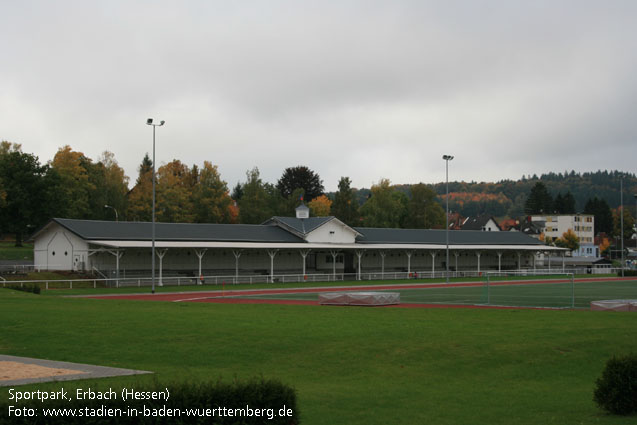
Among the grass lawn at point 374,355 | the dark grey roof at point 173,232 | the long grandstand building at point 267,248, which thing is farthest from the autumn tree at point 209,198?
the grass lawn at point 374,355

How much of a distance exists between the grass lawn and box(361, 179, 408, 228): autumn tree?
91597 millimetres

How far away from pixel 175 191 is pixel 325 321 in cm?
7245

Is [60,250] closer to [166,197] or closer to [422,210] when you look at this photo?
[166,197]

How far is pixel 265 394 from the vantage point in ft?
27.7

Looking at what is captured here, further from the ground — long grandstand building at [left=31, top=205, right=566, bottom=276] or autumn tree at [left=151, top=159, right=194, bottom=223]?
autumn tree at [left=151, top=159, right=194, bottom=223]

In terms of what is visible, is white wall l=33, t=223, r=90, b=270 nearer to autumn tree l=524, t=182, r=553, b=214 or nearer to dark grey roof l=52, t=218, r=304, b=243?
dark grey roof l=52, t=218, r=304, b=243

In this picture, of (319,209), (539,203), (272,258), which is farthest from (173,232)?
(539,203)

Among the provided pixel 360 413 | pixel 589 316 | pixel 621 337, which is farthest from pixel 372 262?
pixel 360 413

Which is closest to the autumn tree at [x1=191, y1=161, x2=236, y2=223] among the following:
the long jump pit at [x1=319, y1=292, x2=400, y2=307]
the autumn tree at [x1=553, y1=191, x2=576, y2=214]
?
the long jump pit at [x1=319, y1=292, x2=400, y2=307]

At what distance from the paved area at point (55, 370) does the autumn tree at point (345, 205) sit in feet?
317

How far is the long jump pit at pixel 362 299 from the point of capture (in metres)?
33.0

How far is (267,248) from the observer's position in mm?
65438

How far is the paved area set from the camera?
13.2 m

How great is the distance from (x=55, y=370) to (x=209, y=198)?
8360 cm
